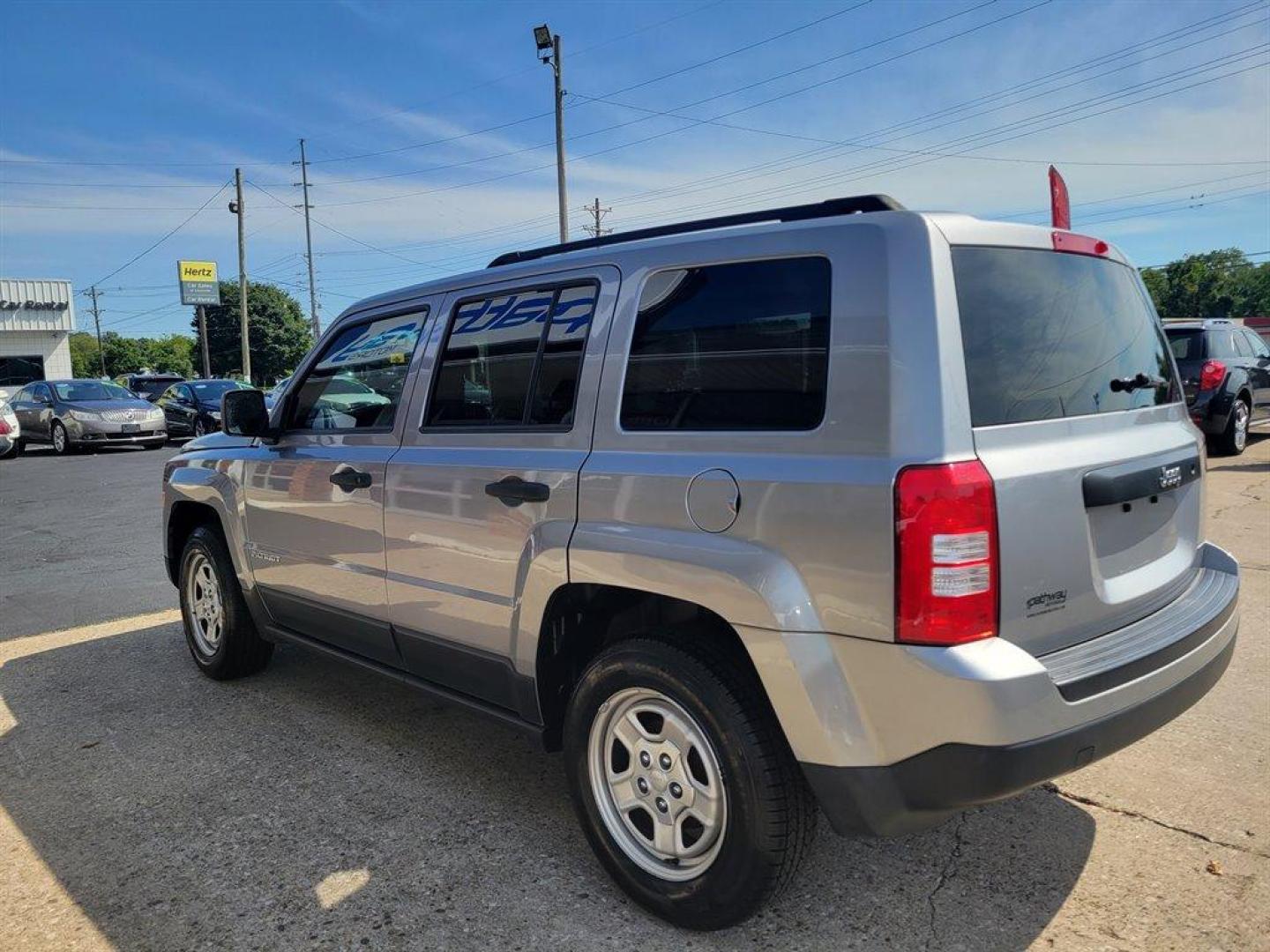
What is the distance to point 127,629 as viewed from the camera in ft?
19.1

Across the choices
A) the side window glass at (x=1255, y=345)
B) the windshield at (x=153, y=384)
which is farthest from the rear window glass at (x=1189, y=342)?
the windshield at (x=153, y=384)

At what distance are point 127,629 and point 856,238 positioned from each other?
5.47 metres

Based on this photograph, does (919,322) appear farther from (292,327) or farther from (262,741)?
(292,327)

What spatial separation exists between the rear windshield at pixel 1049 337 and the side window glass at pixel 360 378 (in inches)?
84.1

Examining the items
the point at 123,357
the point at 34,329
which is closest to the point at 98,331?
the point at 123,357

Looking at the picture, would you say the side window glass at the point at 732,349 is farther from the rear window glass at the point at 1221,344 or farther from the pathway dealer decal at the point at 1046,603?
the rear window glass at the point at 1221,344

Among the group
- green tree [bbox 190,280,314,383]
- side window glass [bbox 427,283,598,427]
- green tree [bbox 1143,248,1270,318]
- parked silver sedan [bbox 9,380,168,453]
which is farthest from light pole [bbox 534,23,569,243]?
green tree [bbox 1143,248,1270,318]

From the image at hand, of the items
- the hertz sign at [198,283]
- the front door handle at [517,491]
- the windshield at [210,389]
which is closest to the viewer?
the front door handle at [517,491]

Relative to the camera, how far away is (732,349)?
8.16ft

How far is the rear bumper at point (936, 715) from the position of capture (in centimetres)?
203

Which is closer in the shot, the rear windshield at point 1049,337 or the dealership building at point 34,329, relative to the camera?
the rear windshield at point 1049,337

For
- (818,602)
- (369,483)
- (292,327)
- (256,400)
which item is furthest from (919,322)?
(292,327)

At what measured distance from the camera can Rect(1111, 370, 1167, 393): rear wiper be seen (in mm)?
2633

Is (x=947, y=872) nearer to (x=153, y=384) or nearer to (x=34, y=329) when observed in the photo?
(x=153, y=384)
